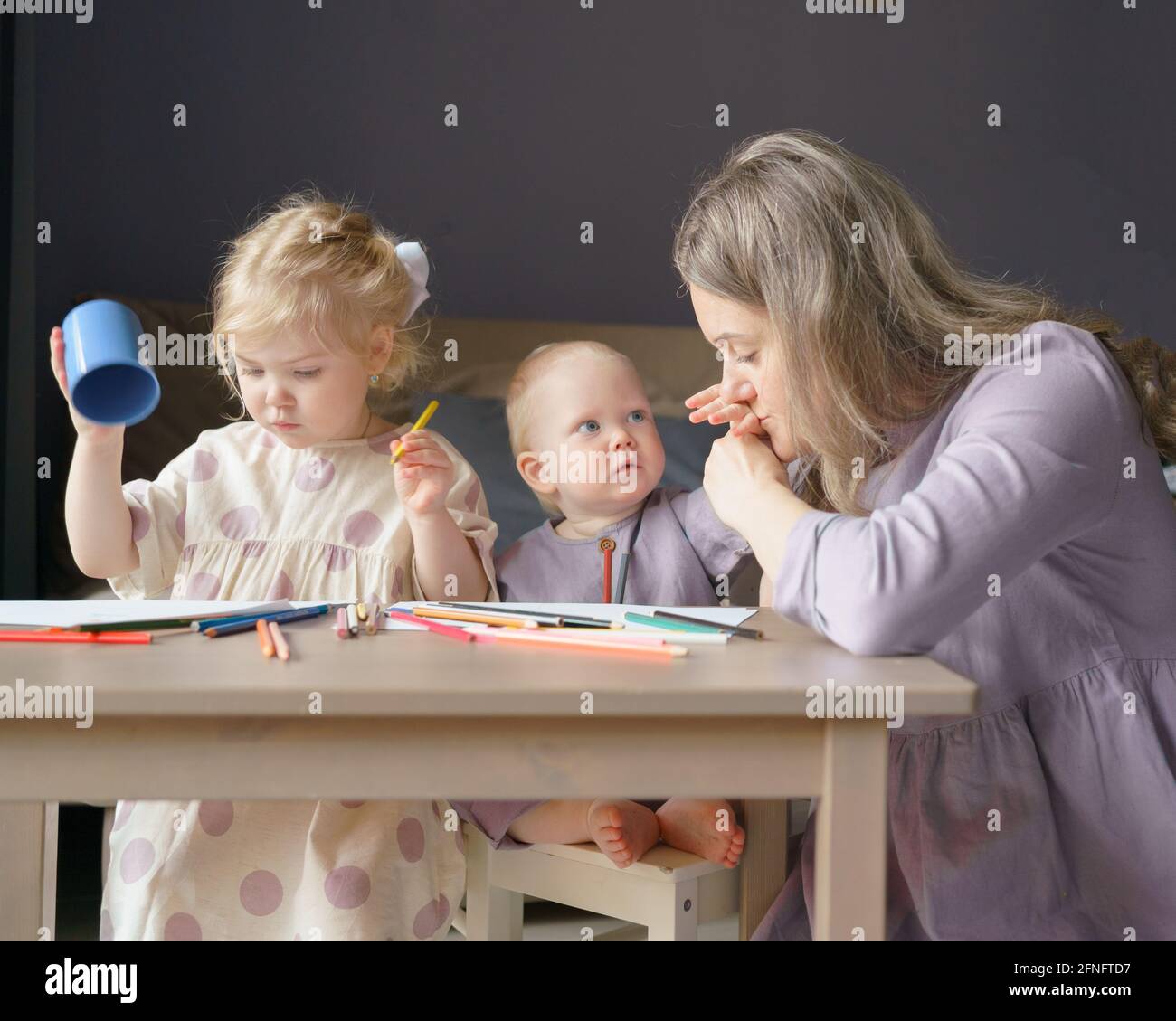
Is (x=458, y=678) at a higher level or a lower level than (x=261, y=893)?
higher

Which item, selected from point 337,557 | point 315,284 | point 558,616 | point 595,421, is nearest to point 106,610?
point 558,616

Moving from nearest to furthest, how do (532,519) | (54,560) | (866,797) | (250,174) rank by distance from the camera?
(866,797) < (532,519) < (54,560) < (250,174)

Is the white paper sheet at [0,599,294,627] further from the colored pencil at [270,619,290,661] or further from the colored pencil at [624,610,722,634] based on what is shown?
the colored pencil at [624,610,722,634]

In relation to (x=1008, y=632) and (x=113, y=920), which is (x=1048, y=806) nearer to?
(x=1008, y=632)

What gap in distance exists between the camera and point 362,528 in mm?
1413

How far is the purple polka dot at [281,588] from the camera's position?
1.36 m

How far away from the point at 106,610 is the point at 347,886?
40cm

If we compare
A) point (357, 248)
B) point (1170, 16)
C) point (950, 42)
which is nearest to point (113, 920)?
point (357, 248)

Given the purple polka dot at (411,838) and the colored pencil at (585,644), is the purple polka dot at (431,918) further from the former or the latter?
the colored pencil at (585,644)

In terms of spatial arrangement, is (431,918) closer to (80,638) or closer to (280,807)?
(280,807)

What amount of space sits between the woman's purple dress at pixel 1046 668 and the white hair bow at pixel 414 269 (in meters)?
0.72

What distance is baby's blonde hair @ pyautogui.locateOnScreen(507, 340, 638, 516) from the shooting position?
59.9 inches

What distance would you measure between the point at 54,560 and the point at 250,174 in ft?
2.98

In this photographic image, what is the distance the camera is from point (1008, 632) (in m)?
1.00
